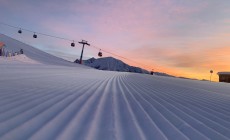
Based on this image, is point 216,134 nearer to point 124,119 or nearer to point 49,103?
point 124,119

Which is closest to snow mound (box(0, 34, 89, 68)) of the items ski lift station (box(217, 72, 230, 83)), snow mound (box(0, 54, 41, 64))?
snow mound (box(0, 54, 41, 64))

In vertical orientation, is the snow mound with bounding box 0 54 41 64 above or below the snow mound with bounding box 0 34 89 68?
below

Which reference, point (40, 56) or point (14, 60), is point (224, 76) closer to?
point (14, 60)

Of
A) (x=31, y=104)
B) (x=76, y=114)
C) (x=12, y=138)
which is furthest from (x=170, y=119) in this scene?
(x=12, y=138)

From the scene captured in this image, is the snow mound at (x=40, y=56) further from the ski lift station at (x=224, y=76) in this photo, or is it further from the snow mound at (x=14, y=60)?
the ski lift station at (x=224, y=76)

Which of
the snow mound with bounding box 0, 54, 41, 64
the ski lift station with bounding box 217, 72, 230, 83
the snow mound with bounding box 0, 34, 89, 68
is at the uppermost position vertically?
the snow mound with bounding box 0, 34, 89, 68

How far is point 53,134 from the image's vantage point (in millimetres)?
2516

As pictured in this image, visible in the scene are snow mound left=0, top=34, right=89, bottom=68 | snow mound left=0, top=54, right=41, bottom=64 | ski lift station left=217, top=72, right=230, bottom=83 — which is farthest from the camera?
snow mound left=0, top=34, right=89, bottom=68

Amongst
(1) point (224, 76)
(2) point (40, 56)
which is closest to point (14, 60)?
(1) point (224, 76)

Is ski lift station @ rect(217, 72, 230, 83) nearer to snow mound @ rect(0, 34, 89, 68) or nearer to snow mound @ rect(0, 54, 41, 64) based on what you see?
snow mound @ rect(0, 34, 89, 68)

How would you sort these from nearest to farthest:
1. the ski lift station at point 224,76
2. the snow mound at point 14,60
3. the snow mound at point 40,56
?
the snow mound at point 14,60 → the ski lift station at point 224,76 → the snow mound at point 40,56

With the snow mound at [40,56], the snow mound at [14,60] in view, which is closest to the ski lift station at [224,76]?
the snow mound at [40,56]

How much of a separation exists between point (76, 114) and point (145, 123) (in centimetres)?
85

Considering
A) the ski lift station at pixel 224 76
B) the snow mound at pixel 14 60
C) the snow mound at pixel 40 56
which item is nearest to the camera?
the snow mound at pixel 14 60
